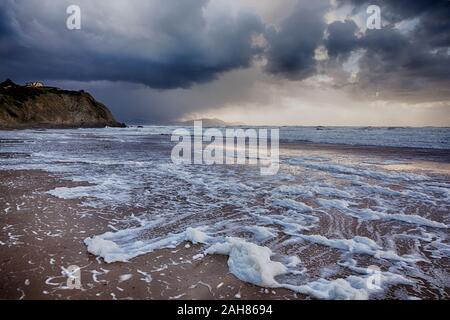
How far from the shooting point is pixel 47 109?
81312 mm

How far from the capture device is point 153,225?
17.4 ft

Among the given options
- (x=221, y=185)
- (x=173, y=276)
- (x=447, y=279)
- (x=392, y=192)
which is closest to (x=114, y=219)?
(x=173, y=276)

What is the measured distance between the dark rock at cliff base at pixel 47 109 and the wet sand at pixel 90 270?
70.0m

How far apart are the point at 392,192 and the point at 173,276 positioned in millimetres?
7539

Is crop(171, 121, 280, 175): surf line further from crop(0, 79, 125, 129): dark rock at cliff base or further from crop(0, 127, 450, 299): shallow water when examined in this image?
crop(0, 79, 125, 129): dark rock at cliff base

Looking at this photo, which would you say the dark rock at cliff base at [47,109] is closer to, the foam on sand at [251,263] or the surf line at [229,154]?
the surf line at [229,154]

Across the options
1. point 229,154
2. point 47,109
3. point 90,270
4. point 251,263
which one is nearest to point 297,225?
point 251,263

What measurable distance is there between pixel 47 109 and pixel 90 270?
93.5 metres

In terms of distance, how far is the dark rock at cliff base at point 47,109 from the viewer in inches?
2712

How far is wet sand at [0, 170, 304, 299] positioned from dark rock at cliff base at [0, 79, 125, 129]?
69963 mm

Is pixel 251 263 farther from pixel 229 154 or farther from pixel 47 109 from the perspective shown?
pixel 47 109

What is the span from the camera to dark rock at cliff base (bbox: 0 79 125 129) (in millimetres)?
68875

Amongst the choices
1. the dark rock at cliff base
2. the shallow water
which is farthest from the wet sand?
the dark rock at cliff base
